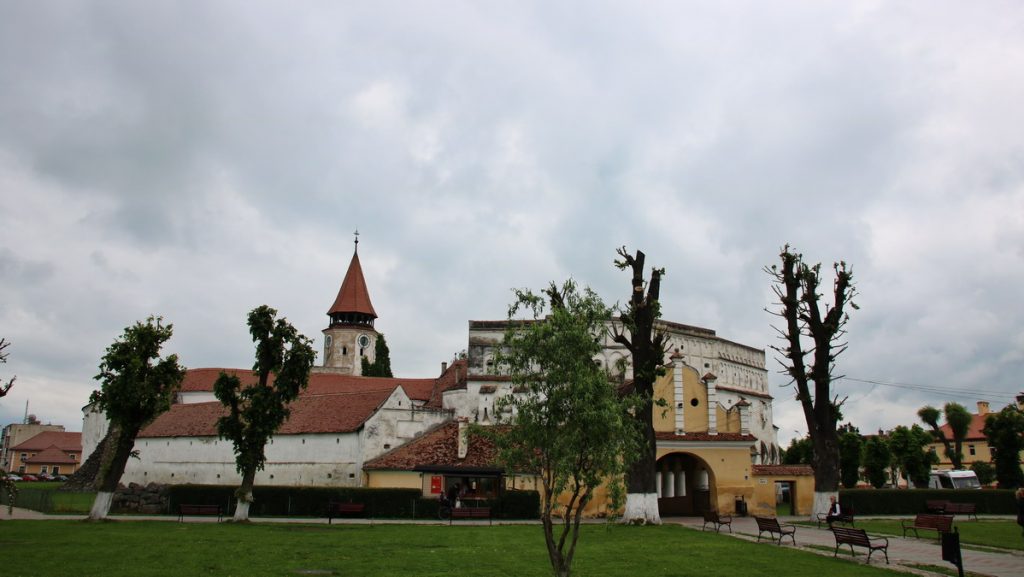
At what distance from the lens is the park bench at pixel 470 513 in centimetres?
3193

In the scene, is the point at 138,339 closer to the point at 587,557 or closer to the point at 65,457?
the point at 587,557

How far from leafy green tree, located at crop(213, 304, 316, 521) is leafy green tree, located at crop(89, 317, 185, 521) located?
7.35ft

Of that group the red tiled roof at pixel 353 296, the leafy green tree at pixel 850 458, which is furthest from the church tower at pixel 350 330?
the leafy green tree at pixel 850 458

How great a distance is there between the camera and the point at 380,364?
7331 centimetres

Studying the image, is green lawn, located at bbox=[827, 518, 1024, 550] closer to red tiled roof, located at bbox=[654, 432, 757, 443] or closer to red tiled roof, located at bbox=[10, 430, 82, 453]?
red tiled roof, located at bbox=[654, 432, 757, 443]

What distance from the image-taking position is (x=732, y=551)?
774 inches

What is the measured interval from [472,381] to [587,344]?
35395mm

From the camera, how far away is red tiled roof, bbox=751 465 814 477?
3741 cm

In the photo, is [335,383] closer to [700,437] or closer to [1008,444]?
[700,437]

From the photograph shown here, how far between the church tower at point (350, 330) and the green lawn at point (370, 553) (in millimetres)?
63149

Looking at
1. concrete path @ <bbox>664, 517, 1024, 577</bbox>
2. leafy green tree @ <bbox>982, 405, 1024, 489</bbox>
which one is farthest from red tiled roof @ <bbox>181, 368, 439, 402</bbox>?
leafy green tree @ <bbox>982, 405, 1024, 489</bbox>

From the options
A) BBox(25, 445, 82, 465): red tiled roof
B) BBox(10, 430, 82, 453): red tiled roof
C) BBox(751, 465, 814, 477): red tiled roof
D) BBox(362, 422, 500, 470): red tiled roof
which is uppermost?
BBox(362, 422, 500, 470): red tiled roof

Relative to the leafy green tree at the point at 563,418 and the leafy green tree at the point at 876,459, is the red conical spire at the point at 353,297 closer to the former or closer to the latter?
the leafy green tree at the point at 876,459

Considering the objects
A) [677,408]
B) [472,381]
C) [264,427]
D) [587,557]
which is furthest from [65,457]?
[587,557]
